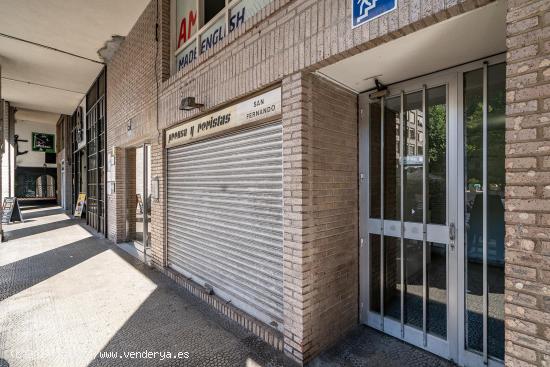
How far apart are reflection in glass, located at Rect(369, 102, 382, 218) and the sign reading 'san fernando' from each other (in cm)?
128

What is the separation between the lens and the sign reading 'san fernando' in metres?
2.29

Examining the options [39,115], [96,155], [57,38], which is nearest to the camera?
[57,38]

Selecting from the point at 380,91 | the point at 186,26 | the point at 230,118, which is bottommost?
the point at 230,118

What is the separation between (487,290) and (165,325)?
3.56 metres

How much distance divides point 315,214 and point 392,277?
1.35 metres

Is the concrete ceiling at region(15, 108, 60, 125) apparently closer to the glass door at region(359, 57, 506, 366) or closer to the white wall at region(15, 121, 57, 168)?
the white wall at region(15, 121, 57, 168)

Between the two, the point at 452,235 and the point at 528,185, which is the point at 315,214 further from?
the point at 528,185

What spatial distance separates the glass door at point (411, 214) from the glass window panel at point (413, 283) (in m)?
0.01

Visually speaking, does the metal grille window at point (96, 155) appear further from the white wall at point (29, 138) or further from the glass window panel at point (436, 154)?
the white wall at point (29, 138)

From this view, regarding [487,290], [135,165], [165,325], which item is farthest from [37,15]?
[487,290]

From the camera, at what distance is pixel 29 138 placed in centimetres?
2281

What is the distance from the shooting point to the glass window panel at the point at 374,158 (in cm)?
356

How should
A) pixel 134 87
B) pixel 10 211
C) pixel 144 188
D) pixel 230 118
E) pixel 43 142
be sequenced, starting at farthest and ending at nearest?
pixel 43 142 → pixel 10 211 → pixel 144 188 → pixel 134 87 → pixel 230 118

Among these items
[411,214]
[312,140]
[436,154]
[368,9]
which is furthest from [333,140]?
[368,9]
